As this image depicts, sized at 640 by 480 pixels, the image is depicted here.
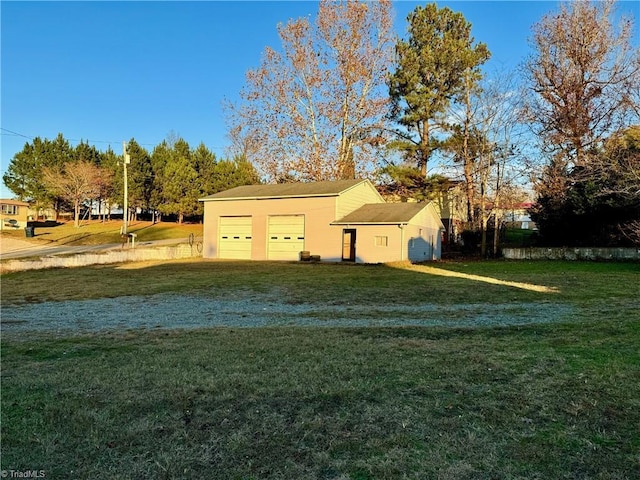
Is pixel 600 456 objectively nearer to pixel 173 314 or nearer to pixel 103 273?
pixel 173 314

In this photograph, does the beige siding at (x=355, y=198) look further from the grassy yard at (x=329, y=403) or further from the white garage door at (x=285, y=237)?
the grassy yard at (x=329, y=403)

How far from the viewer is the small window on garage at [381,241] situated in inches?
792

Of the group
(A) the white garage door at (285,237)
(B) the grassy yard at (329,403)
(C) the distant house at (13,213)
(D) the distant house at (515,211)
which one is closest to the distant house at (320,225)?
(A) the white garage door at (285,237)

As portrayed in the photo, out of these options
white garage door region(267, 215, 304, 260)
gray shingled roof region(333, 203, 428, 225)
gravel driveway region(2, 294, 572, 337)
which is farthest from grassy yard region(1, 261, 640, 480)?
white garage door region(267, 215, 304, 260)

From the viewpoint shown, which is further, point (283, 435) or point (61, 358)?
point (61, 358)

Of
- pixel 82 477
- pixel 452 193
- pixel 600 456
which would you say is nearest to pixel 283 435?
pixel 82 477

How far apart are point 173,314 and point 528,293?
8173mm

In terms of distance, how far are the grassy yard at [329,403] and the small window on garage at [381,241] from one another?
13664mm

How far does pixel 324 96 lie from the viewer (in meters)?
26.4

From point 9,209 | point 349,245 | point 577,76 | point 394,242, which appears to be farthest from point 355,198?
point 9,209

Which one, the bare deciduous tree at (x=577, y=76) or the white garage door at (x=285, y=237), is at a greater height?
the bare deciduous tree at (x=577, y=76)

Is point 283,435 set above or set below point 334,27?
below

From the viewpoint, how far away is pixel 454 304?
870cm

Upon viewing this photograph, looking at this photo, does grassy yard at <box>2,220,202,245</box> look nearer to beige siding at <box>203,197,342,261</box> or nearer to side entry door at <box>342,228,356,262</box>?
beige siding at <box>203,197,342,261</box>
